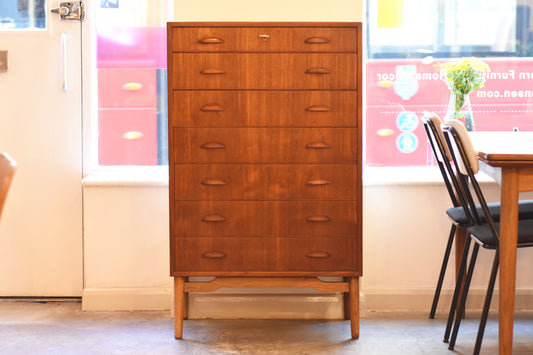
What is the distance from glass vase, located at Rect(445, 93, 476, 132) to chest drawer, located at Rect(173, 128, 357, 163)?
67cm

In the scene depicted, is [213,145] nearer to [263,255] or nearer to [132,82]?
[263,255]

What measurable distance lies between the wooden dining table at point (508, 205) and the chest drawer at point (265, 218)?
2.23ft

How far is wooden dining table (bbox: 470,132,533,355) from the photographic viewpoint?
2.46 metres

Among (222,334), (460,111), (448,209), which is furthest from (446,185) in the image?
(222,334)

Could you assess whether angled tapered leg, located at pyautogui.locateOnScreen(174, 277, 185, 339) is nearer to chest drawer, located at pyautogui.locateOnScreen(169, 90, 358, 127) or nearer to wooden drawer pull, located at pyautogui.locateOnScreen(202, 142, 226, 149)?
wooden drawer pull, located at pyautogui.locateOnScreen(202, 142, 226, 149)

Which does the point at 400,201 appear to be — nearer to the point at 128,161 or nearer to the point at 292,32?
the point at 292,32

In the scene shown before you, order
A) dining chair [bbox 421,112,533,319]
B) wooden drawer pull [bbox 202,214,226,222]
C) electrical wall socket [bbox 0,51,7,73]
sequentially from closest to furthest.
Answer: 1. dining chair [bbox 421,112,533,319]
2. wooden drawer pull [bbox 202,214,226,222]
3. electrical wall socket [bbox 0,51,7,73]

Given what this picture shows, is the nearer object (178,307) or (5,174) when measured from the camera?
(5,174)

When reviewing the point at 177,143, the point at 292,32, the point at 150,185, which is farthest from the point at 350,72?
the point at 150,185

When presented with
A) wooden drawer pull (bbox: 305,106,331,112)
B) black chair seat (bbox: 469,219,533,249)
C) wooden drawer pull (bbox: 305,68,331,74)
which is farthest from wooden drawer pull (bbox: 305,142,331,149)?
black chair seat (bbox: 469,219,533,249)

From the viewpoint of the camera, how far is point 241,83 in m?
3.06

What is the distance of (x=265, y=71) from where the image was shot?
3.06 metres

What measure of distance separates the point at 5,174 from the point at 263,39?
1.68 m

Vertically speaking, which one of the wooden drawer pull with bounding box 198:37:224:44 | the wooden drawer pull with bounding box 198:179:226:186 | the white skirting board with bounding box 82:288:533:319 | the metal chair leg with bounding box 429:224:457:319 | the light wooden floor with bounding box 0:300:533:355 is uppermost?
the wooden drawer pull with bounding box 198:37:224:44
